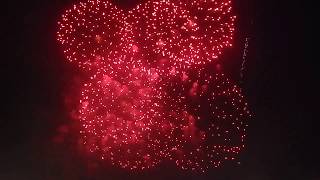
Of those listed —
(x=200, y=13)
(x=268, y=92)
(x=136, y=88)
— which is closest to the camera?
(x=200, y=13)

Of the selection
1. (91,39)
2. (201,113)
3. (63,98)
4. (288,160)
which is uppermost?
(91,39)

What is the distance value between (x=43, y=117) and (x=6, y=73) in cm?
63

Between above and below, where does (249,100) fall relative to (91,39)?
below

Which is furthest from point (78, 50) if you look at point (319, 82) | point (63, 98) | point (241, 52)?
point (319, 82)

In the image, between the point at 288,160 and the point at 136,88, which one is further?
the point at 288,160

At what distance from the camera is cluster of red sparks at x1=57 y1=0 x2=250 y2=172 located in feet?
15.0

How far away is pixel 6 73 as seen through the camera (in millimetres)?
4898

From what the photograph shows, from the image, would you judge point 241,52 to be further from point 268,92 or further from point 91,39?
point 91,39

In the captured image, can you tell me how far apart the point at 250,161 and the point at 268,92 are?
0.85 metres

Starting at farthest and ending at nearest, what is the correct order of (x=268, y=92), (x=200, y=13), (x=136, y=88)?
(x=268, y=92) < (x=136, y=88) < (x=200, y=13)

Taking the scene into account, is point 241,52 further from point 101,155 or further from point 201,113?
point 101,155

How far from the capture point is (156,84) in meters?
4.86

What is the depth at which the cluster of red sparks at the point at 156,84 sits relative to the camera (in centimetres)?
458

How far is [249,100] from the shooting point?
5.11 meters
